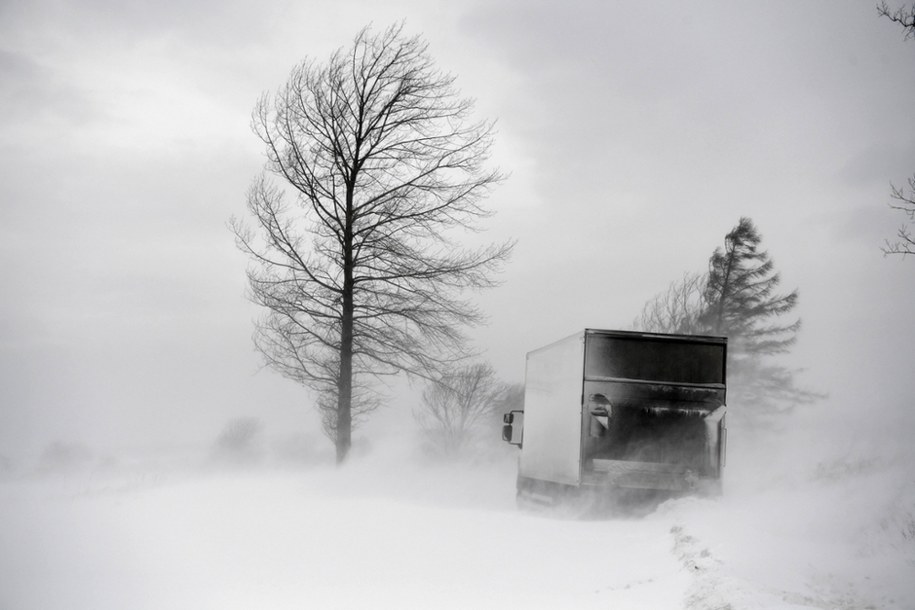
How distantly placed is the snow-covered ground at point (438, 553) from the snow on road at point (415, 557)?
0.03 meters

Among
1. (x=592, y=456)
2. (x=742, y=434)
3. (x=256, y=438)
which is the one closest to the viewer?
(x=592, y=456)

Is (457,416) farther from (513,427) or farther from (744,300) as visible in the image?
(513,427)

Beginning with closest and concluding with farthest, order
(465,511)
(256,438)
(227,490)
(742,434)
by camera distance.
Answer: (465,511)
(227,490)
(742,434)
(256,438)

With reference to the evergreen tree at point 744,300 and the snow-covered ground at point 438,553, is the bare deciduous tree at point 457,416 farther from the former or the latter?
the snow-covered ground at point 438,553

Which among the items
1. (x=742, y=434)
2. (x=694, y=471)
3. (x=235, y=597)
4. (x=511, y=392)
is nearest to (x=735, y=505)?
(x=694, y=471)

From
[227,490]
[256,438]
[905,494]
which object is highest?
[905,494]

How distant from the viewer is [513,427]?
16281mm

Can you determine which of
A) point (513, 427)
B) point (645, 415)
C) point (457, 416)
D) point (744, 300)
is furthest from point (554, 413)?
point (457, 416)

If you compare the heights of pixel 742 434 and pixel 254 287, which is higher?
pixel 254 287

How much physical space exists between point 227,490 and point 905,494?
10.8 m

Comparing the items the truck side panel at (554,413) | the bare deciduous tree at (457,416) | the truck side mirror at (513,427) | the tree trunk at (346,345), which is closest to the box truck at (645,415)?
the truck side panel at (554,413)

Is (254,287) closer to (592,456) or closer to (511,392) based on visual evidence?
(592,456)

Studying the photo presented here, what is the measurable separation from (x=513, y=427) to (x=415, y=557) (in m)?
8.61

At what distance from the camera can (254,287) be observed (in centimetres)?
1736
